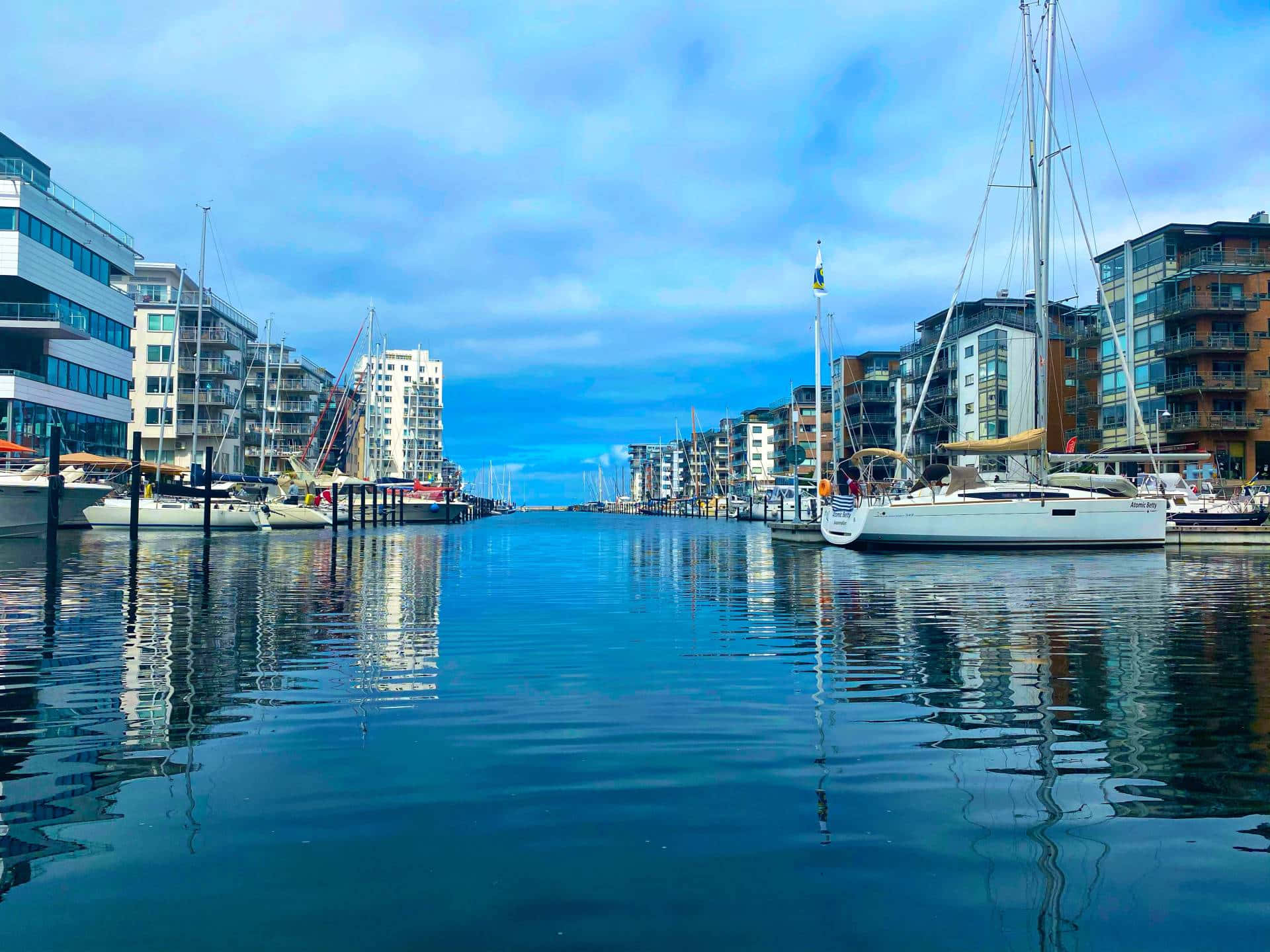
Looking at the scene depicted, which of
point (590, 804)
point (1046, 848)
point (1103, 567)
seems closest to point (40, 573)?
point (590, 804)

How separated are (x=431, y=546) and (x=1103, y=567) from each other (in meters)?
33.0

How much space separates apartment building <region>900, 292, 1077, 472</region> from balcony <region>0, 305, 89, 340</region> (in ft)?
201

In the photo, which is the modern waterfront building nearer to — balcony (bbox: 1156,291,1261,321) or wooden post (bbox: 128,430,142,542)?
wooden post (bbox: 128,430,142,542)

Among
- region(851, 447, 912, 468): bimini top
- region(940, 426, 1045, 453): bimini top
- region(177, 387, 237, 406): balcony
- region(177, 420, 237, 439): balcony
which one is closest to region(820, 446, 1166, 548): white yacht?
region(940, 426, 1045, 453): bimini top

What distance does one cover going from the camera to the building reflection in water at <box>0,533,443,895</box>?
713cm

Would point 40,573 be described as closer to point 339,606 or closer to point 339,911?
point 339,606

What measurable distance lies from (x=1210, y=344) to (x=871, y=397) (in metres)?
54.8

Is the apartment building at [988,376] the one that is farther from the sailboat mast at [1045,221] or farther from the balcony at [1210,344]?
the sailboat mast at [1045,221]

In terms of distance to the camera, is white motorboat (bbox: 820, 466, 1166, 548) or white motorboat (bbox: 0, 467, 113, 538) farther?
white motorboat (bbox: 0, 467, 113, 538)

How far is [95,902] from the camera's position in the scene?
16.6 feet

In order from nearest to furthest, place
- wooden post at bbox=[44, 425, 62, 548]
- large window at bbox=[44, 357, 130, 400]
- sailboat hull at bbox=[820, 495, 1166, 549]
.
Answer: wooden post at bbox=[44, 425, 62, 548], sailboat hull at bbox=[820, 495, 1166, 549], large window at bbox=[44, 357, 130, 400]

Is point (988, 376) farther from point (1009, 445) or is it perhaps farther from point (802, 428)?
point (802, 428)

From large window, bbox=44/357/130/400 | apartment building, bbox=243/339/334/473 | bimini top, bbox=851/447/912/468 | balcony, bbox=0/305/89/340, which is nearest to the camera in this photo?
bimini top, bbox=851/447/912/468

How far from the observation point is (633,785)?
23.9ft
